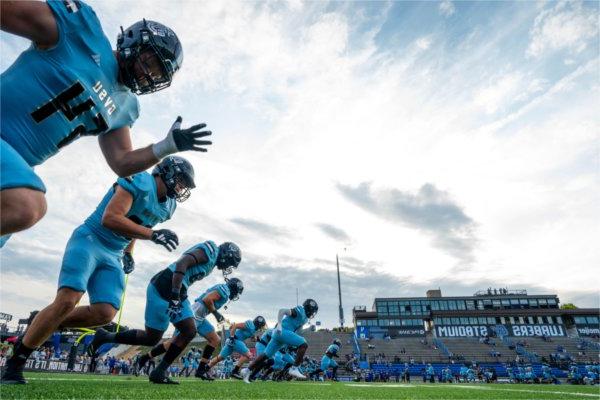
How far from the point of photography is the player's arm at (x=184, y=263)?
556 centimetres

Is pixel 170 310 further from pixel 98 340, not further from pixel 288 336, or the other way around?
pixel 288 336

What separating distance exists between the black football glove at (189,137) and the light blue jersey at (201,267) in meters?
3.93

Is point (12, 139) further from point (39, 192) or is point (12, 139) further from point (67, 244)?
point (67, 244)

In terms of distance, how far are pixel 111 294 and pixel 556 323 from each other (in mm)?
65104

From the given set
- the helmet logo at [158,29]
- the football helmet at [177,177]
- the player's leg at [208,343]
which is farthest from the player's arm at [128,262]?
the player's leg at [208,343]

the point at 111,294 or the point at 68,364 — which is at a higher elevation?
the point at 111,294

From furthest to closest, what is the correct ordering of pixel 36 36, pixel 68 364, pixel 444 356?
pixel 444 356, pixel 68 364, pixel 36 36

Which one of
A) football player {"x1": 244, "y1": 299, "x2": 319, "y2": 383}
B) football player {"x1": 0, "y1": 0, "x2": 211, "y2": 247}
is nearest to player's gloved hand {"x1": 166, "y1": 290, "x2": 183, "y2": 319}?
football player {"x1": 0, "y1": 0, "x2": 211, "y2": 247}

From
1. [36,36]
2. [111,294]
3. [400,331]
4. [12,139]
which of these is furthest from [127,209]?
[400,331]

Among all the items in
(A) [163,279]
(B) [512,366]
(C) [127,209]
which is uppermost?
(C) [127,209]

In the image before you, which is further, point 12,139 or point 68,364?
point 68,364

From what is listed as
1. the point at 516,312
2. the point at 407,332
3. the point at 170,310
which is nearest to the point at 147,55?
the point at 170,310

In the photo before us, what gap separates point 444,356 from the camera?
44281 millimetres

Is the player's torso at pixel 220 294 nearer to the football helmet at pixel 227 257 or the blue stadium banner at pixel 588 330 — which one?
the football helmet at pixel 227 257
